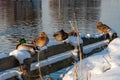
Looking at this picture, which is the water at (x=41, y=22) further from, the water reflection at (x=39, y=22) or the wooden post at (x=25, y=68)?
the wooden post at (x=25, y=68)

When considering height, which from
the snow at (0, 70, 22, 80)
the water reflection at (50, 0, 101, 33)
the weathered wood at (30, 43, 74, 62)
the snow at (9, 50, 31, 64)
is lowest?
the water reflection at (50, 0, 101, 33)

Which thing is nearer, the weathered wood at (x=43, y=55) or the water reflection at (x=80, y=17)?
the weathered wood at (x=43, y=55)

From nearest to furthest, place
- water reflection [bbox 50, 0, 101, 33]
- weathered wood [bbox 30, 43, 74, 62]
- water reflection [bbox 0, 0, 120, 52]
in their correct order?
weathered wood [bbox 30, 43, 74, 62], water reflection [bbox 0, 0, 120, 52], water reflection [bbox 50, 0, 101, 33]

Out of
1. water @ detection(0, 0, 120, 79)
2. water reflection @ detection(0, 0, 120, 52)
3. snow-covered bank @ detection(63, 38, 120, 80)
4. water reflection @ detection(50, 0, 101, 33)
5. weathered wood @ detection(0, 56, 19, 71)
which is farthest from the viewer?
water reflection @ detection(50, 0, 101, 33)

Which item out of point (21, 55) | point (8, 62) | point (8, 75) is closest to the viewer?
point (8, 62)

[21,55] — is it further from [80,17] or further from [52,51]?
[80,17]

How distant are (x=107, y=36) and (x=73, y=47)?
2.75m

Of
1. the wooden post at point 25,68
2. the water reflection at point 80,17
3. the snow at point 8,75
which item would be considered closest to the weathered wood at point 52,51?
the wooden post at point 25,68

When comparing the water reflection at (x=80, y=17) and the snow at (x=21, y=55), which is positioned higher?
the snow at (x=21, y=55)

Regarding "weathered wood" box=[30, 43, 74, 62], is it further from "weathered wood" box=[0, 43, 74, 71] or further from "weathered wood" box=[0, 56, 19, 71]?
"weathered wood" box=[0, 56, 19, 71]

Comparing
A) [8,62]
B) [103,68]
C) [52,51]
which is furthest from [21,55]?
[103,68]

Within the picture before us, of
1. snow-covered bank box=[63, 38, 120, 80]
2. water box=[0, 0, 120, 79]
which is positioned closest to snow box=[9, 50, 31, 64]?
snow-covered bank box=[63, 38, 120, 80]

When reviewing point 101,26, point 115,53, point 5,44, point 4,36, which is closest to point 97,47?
point 115,53

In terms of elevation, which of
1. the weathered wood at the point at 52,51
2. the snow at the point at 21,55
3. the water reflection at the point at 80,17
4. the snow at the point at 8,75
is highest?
the snow at the point at 21,55
